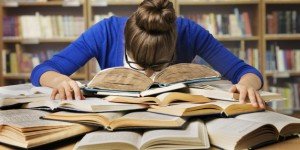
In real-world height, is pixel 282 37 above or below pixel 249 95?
below

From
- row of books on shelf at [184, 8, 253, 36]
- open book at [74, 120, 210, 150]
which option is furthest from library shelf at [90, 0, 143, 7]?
open book at [74, 120, 210, 150]

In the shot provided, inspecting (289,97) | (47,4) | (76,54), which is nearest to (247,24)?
(289,97)

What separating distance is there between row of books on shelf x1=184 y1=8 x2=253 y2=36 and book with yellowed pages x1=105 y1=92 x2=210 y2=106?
2929 mm

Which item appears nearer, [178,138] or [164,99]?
[178,138]

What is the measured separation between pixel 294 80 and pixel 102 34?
9.01ft

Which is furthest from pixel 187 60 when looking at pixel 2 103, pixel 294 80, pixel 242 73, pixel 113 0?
pixel 294 80

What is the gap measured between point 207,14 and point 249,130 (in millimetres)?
3345

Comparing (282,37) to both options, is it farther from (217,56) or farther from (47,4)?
(217,56)

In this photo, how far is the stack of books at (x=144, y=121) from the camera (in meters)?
0.70

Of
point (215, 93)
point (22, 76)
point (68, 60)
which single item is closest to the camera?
point (215, 93)

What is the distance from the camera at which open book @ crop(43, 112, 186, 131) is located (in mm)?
760

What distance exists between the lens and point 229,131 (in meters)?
0.73

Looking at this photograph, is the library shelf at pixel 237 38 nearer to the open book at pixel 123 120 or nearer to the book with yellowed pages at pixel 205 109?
the book with yellowed pages at pixel 205 109

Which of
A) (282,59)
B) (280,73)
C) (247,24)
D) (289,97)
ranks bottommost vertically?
(289,97)
